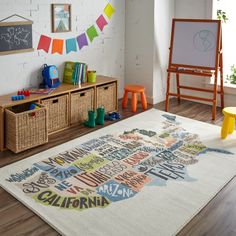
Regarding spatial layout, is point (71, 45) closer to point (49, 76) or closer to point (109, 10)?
point (49, 76)

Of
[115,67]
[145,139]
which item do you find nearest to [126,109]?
[115,67]

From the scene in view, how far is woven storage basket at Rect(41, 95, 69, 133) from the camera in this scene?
3557mm

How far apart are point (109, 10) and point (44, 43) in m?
1.05

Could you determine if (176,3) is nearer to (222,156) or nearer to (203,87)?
(203,87)

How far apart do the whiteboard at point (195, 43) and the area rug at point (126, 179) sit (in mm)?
895

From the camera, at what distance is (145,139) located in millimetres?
3510

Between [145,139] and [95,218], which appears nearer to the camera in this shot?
[95,218]

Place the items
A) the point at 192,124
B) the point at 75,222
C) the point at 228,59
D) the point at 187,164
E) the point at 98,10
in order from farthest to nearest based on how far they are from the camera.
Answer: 1. the point at 228,59
2. the point at 98,10
3. the point at 192,124
4. the point at 187,164
5. the point at 75,222

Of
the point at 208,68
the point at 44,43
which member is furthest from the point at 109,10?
the point at 208,68

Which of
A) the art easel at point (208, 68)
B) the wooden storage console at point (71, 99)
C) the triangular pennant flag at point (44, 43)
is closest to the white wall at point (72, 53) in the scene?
the triangular pennant flag at point (44, 43)

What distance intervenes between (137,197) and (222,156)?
1046 mm

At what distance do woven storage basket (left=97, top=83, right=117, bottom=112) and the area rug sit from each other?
49 cm

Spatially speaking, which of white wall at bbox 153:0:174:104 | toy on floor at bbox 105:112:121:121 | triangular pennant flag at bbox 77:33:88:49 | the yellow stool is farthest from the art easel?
triangular pennant flag at bbox 77:33:88:49

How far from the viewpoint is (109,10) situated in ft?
14.4
